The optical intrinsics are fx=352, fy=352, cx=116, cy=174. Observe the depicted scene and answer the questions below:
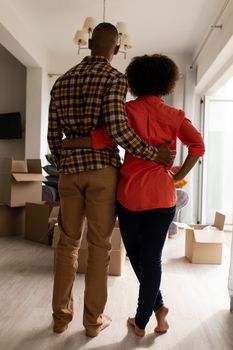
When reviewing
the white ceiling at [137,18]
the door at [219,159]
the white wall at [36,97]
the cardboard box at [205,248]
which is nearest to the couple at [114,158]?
the cardboard box at [205,248]

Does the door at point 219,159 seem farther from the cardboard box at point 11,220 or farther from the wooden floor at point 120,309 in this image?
the cardboard box at point 11,220

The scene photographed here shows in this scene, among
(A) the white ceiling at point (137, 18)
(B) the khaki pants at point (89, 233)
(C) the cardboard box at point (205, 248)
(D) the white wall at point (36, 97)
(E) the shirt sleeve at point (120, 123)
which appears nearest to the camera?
(E) the shirt sleeve at point (120, 123)

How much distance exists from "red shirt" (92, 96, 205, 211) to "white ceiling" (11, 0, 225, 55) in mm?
2640

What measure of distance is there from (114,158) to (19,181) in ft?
7.70

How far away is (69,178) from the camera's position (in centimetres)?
153

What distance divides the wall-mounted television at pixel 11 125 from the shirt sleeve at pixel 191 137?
4.26m

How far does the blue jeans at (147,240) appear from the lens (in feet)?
4.91

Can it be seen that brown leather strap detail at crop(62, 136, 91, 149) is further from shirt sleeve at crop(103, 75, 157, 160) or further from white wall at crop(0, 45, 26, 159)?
white wall at crop(0, 45, 26, 159)

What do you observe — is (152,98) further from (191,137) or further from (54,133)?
(54,133)

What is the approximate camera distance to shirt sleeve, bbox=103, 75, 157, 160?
55.4 inches

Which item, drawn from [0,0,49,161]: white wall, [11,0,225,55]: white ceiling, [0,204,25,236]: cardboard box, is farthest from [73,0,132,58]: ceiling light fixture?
[0,204,25,236]: cardboard box

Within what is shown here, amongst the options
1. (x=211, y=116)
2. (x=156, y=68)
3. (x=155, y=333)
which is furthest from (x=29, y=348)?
(x=211, y=116)

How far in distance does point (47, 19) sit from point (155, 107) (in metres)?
3.33

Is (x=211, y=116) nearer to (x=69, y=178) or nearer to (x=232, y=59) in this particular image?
(x=232, y=59)
